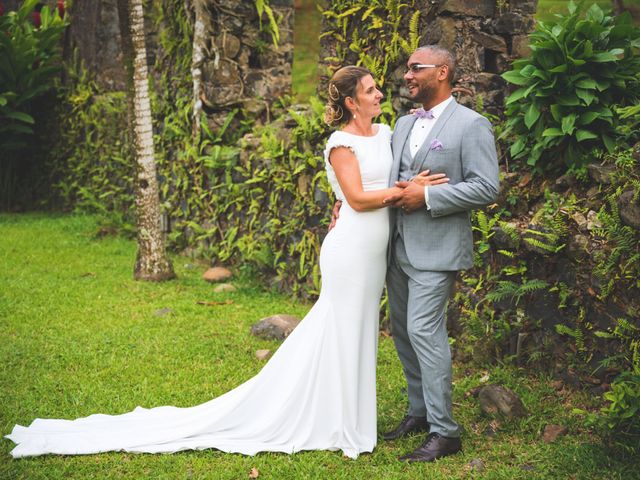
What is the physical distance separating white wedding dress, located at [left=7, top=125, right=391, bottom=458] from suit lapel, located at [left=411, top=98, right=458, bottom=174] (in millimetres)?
293

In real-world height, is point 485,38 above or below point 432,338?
above

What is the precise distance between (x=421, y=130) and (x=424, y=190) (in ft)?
1.57

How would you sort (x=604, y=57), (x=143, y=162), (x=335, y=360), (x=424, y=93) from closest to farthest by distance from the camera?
(x=424, y=93)
(x=335, y=360)
(x=604, y=57)
(x=143, y=162)

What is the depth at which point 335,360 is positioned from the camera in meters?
4.95

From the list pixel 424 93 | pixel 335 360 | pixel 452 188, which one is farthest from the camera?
pixel 335 360

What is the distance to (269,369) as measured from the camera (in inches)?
202

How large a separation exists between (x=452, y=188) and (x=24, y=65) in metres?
10.8

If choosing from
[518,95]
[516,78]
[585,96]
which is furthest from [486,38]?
[585,96]

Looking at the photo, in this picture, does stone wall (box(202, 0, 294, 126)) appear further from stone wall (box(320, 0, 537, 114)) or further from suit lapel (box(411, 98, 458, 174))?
suit lapel (box(411, 98, 458, 174))

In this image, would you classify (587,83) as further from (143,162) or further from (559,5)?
(559,5)

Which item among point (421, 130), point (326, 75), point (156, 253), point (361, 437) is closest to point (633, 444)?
point (361, 437)

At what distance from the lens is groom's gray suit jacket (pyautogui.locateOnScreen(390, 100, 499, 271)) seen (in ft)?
14.9

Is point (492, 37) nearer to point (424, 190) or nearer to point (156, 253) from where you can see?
point (424, 190)

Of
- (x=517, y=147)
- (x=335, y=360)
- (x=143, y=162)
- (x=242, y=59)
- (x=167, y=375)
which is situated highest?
(x=242, y=59)
